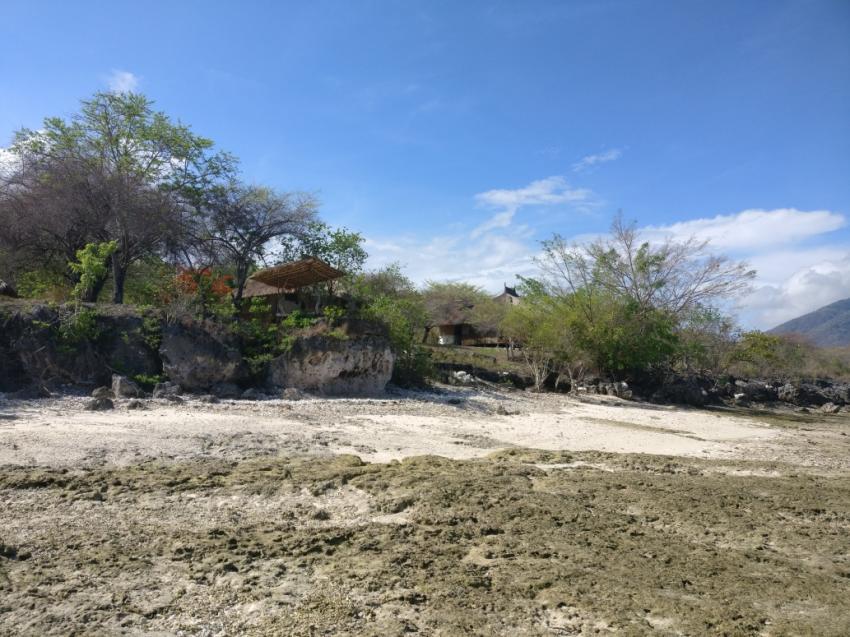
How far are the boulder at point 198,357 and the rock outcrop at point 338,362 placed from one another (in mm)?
1183

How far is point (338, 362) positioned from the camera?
52.4 ft

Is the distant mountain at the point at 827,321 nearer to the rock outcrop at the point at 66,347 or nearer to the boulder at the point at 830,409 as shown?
the boulder at the point at 830,409

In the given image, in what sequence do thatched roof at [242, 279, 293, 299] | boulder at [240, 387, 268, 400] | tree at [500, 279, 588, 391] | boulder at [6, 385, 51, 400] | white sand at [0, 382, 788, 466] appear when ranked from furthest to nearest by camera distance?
thatched roof at [242, 279, 293, 299]
tree at [500, 279, 588, 391]
boulder at [240, 387, 268, 400]
boulder at [6, 385, 51, 400]
white sand at [0, 382, 788, 466]

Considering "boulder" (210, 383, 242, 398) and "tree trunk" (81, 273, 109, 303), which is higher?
"tree trunk" (81, 273, 109, 303)

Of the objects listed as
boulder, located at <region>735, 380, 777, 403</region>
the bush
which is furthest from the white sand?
boulder, located at <region>735, 380, 777, 403</region>

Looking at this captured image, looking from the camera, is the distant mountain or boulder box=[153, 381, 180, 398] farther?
the distant mountain

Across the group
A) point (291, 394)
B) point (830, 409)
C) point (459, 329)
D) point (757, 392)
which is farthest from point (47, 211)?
point (757, 392)

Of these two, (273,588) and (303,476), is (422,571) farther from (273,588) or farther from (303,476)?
(303,476)

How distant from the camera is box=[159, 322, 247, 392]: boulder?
13797 millimetres

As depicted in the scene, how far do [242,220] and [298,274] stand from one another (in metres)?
3.03

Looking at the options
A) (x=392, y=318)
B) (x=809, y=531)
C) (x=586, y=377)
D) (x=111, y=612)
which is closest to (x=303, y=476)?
(x=111, y=612)

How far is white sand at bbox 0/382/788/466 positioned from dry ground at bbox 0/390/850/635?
87mm

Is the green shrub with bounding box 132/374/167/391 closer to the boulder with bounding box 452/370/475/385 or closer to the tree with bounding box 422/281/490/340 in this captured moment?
the boulder with bounding box 452/370/475/385

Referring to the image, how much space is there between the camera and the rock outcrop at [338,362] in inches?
608
